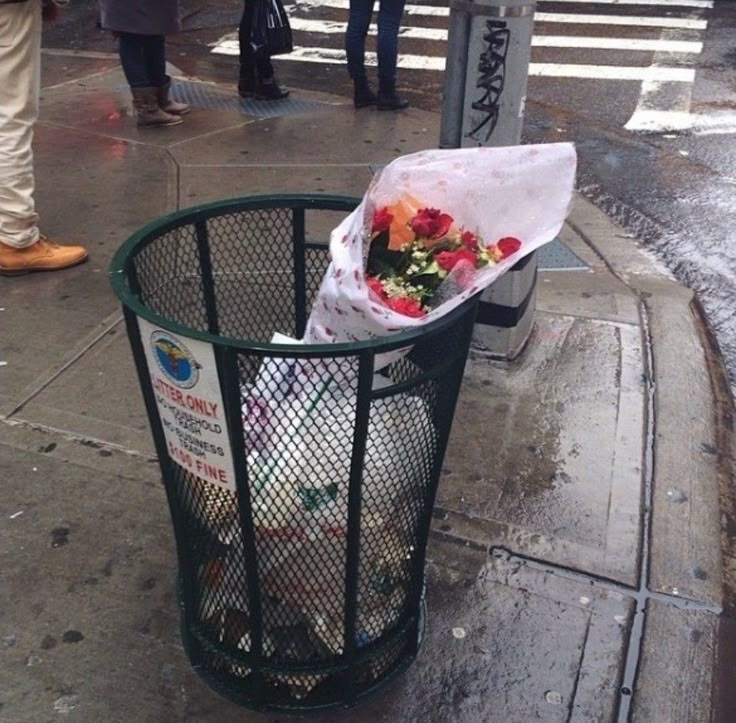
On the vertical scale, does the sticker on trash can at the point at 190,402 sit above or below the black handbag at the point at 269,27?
above

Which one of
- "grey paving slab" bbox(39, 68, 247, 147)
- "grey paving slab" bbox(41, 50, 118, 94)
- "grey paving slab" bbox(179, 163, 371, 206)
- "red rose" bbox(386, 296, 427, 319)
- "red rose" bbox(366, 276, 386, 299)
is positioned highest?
"red rose" bbox(366, 276, 386, 299)

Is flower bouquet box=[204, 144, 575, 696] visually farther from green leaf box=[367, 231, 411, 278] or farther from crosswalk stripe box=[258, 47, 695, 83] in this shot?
crosswalk stripe box=[258, 47, 695, 83]

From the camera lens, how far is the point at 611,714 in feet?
6.96

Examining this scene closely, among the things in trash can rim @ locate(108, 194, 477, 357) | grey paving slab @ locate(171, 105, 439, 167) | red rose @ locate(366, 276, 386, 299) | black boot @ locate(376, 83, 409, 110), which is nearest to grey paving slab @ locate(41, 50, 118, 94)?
grey paving slab @ locate(171, 105, 439, 167)

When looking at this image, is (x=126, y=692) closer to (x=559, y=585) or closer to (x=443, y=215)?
(x=559, y=585)

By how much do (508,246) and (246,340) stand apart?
0.58 m

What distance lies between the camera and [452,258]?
1.89 m

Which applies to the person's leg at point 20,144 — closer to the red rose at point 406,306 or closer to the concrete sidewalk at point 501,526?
the concrete sidewalk at point 501,526

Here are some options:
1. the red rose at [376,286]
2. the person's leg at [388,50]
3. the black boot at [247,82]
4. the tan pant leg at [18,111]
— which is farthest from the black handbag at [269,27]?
the red rose at [376,286]

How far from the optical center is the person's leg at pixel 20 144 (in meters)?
3.58

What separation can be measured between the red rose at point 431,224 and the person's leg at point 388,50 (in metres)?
4.53

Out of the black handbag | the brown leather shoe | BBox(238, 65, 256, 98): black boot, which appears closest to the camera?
the brown leather shoe

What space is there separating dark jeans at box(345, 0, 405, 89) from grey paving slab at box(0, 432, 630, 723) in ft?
14.4

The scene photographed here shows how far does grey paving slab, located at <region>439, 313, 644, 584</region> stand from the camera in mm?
2635
